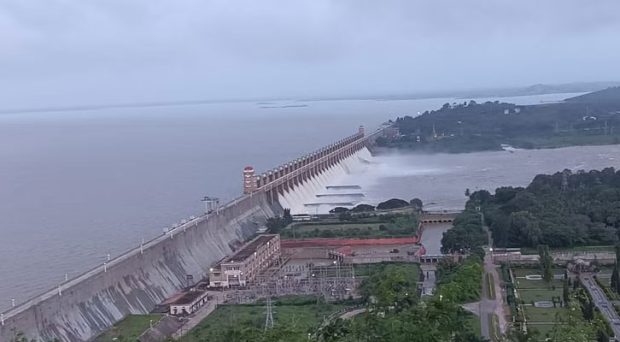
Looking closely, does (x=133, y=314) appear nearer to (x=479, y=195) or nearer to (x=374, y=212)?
(x=374, y=212)

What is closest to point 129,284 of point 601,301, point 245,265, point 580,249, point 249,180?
point 245,265

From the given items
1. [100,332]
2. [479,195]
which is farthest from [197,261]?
[479,195]

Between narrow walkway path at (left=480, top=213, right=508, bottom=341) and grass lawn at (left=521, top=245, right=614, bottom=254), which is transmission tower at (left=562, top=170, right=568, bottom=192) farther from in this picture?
narrow walkway path at (left=480, top=213, right=508, bottom=341)

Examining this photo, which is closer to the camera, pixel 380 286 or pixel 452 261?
pixel 380 286

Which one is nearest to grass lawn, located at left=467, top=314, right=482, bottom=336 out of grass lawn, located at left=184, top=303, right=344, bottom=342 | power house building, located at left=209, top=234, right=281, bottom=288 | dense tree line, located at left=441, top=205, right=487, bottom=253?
grass lawn, located at left=184, top=303, right=344, bottom=342

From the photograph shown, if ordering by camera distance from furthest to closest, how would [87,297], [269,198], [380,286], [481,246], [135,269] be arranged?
[269,198]
[481,246]
[135,269]
[87,297]
[380,286]

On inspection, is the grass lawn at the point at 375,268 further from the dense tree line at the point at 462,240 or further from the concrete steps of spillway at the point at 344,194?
the concrete steps of spillway at the point at 344,194
